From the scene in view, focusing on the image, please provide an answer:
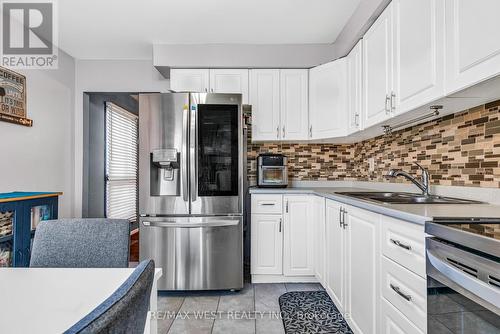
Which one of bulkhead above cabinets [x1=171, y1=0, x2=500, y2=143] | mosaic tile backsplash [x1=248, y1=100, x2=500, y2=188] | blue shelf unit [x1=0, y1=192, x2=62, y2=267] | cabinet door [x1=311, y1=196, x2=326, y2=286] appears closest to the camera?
bulkhead above cabinets [x1=171, y1=0, x2=500, y2=143]

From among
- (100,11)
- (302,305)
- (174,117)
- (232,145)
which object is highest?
(100,11)

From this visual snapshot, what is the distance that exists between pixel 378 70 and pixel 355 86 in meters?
0.48

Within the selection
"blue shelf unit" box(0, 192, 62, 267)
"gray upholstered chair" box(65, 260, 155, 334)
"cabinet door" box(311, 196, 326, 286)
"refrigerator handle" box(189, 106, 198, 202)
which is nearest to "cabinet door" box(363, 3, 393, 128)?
"cabinet door" box(311, 196, 326, 286)

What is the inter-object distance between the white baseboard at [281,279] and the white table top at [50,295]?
2041 mm

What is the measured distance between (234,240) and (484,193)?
A: 73.4 inches

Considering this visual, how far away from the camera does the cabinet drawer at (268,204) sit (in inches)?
110

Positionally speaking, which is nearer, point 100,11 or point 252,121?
point 100,11

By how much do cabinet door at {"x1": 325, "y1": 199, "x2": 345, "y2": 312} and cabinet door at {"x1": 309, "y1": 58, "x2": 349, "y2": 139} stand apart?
33.2 inches

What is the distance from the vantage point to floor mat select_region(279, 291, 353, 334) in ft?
6.56

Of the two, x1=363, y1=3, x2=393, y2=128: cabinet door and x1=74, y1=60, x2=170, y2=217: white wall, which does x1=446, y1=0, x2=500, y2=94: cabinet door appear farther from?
x1=74, y1=60, x2=170, y2=217: white wall

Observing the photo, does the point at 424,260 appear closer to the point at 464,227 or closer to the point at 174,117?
the point at 464,227

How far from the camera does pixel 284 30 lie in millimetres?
2820

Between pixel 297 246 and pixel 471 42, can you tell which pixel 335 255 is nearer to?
pixel 297 246

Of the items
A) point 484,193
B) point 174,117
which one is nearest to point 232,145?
point 174,117
